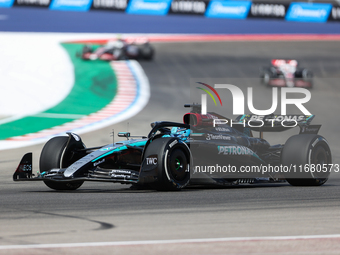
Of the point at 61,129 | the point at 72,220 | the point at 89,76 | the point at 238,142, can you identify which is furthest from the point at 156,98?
the point at 72,220

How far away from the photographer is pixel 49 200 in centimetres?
770

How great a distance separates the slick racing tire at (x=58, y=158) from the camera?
902 cm

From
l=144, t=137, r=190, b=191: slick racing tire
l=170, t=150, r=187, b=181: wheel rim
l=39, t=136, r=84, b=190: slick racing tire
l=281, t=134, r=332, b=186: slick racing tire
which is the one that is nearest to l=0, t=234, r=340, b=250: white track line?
l=144, t=137, r=190, b=191: slick racing tire

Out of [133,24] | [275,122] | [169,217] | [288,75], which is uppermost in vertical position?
[133,24]

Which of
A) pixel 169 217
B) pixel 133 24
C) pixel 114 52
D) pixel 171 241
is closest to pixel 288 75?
pixel 114 52

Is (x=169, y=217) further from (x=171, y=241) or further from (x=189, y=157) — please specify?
(x=189, y=157)

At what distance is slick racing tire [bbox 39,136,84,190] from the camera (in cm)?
902

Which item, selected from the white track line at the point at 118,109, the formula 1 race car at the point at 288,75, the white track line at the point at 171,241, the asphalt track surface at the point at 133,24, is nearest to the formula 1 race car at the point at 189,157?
the white track line at the point at 171,241

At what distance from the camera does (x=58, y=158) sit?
9008mm

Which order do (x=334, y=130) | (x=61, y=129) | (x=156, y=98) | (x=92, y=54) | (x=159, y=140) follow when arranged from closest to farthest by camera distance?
(x=159, y=140) < (x=61, y=129) < (x=334, y=130) < (x=156, y=98) < (x=92, y=54)

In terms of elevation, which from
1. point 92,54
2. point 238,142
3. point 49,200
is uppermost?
point 92,54

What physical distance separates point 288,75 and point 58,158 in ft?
68.6

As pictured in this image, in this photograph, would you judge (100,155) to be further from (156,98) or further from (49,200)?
(156,98)

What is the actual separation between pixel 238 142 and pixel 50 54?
2657 centimetres
